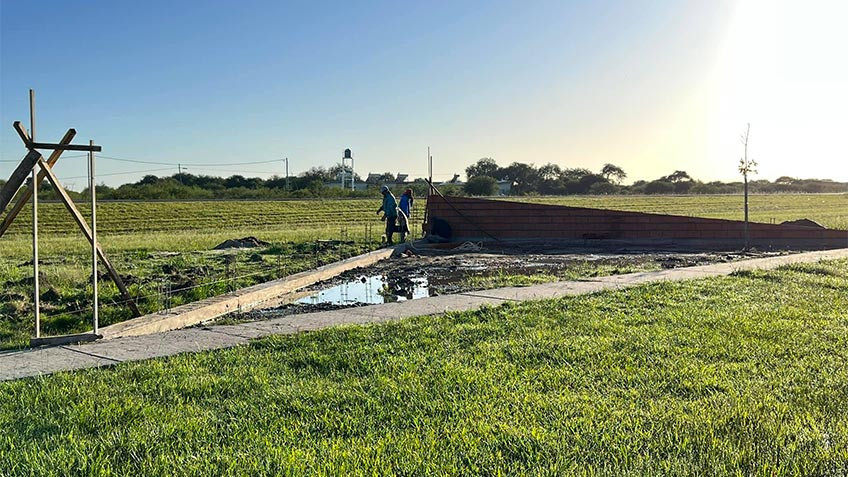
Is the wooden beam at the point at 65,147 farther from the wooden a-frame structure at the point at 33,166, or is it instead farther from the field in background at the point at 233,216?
the field in background at the point at 233,216

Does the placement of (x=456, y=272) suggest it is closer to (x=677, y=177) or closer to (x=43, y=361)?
(x=43, y=361)

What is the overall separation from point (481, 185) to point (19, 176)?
67046mm

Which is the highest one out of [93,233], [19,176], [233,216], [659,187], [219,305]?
[659,187]

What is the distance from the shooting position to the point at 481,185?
72.5 m

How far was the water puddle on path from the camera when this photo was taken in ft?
31.7

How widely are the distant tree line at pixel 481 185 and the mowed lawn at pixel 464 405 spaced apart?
4453cm

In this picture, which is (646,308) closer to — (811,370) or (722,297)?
(722,297)

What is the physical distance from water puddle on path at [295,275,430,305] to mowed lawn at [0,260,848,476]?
2.99 m

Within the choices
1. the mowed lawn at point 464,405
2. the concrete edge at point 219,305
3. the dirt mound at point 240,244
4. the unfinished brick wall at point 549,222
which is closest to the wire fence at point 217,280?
the concrete edge at point 219,305

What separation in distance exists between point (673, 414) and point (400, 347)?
2409mm

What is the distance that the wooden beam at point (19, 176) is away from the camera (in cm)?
618

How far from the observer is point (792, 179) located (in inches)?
3735

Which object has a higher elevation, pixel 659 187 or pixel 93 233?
pixel 659 187

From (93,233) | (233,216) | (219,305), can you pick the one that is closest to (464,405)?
(93,233)
